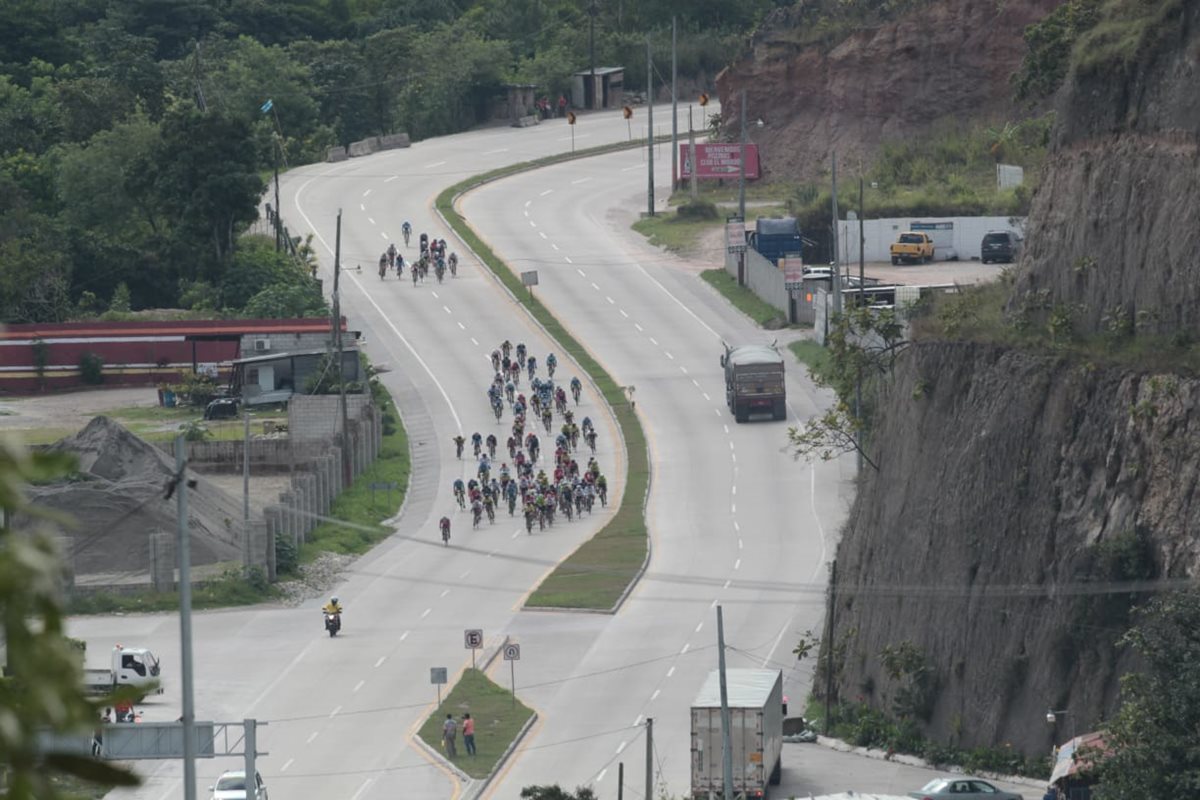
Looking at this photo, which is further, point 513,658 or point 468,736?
point 513,658

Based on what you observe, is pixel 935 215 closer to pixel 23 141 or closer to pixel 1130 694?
pixel 23 141

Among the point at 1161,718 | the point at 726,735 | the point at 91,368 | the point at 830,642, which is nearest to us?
the point at 1161,718

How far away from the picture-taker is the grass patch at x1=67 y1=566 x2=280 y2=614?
207ft

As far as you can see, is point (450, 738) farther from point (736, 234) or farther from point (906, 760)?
point (736, 234)

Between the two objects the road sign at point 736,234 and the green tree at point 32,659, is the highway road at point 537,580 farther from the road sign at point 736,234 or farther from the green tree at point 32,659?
the green tree at point 32,659

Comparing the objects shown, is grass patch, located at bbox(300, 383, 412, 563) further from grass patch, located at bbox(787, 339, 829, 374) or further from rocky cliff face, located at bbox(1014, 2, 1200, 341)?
rocky cliff face, located at bbox(1014, 2, 1200, 341)

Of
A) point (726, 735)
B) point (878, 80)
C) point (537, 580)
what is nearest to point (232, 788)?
point (726, 735)

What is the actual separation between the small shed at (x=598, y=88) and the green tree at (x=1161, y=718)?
123 m

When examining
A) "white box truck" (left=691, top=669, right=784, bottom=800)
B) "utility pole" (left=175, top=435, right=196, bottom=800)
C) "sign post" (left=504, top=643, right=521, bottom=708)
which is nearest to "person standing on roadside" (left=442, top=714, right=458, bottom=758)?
"sign post" (left=504, top=643, right=521, bottom=708)

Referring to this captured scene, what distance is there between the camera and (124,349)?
3807 inches

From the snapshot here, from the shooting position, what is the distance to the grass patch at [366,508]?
71750 millimetres

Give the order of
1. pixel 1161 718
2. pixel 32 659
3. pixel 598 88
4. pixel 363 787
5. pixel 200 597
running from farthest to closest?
pixel 598 88 < pixel 200 597 < pixel 363 787 < pixel 1161 718 < pixel 32 659

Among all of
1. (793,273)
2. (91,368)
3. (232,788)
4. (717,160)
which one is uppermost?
(717,160)

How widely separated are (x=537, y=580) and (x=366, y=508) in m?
11.4
